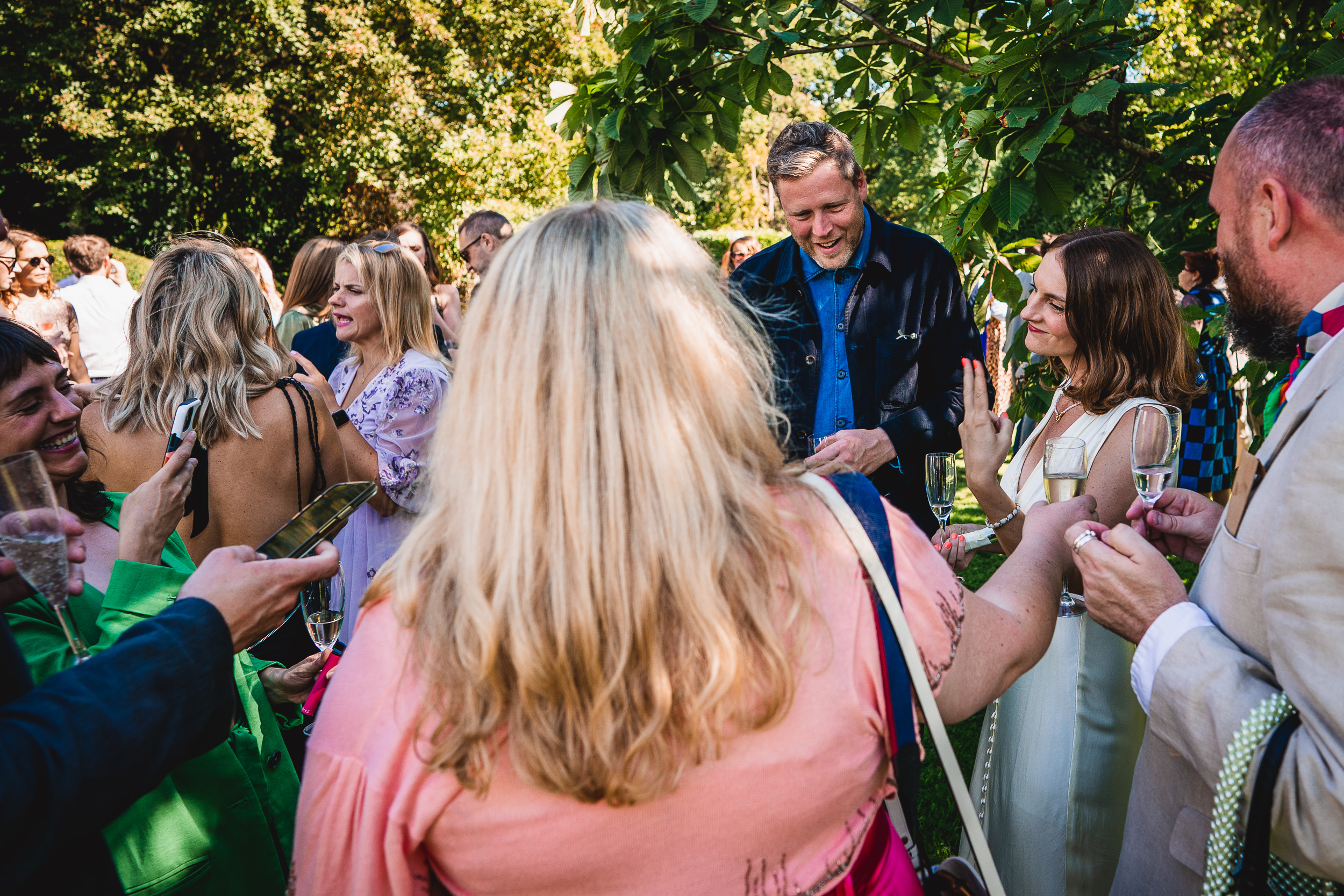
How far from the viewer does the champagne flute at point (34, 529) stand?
55.4 inches

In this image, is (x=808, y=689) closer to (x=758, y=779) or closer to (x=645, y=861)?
(x=758, y=779)

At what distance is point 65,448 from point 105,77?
2052cm

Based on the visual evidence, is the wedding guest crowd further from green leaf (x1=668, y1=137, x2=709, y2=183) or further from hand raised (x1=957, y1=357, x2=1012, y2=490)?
green leaf (x1=668, y1=137, x2=709, y2=183)

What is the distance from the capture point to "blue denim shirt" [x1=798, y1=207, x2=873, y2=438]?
3.55 m

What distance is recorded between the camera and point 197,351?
2.91m

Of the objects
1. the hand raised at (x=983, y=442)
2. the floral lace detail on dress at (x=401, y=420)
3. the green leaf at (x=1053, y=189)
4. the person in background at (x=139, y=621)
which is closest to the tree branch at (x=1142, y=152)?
the green leaf at (x=1053, y=189)

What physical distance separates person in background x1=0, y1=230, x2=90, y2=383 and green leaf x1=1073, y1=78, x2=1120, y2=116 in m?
7.06

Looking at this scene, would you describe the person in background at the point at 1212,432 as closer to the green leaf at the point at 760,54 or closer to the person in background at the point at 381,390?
the green leaf at the point at 760,54

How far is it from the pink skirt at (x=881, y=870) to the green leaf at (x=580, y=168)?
8.79ft

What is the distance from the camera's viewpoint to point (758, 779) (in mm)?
1189

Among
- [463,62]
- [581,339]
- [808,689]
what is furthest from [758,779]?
[463,62]

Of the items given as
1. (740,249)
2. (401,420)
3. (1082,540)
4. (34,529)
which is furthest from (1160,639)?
(740,249)

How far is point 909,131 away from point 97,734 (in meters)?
3.52

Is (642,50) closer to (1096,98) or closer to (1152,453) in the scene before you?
(1096,98)
